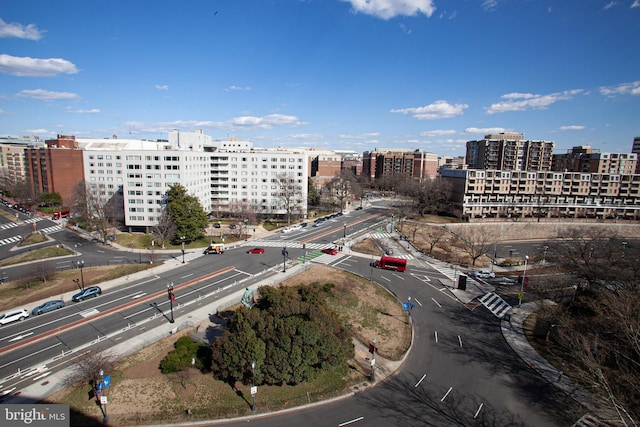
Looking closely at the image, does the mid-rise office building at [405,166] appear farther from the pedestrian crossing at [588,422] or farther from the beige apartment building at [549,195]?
the pedestrian crossing at [588,422]

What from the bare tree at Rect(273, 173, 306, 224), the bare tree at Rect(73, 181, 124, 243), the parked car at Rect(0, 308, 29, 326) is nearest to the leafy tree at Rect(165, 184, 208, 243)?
the bare tree at Rect(73, 181, 124, 243)

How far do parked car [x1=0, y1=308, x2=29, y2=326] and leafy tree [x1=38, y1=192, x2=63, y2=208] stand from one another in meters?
68.2

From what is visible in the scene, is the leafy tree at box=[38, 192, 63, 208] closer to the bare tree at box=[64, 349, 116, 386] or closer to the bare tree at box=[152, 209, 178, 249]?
the bare tree at box=[152, 209, 178, 249]

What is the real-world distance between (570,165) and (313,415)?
451ft

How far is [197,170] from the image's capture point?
2773 inches

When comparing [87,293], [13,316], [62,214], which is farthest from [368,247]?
[62,214]

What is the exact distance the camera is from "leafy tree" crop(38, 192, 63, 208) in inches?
3346

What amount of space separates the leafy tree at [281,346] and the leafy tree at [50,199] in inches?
3429

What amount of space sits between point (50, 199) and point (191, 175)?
152ft

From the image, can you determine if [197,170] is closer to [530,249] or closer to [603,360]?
[603,360]

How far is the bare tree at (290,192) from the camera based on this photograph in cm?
7788

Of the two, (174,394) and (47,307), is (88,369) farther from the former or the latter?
(47,307)

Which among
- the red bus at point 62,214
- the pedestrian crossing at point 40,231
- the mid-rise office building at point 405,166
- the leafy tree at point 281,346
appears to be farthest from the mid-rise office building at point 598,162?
the red bus at point 62,214

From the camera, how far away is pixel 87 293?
35625 millimetres
